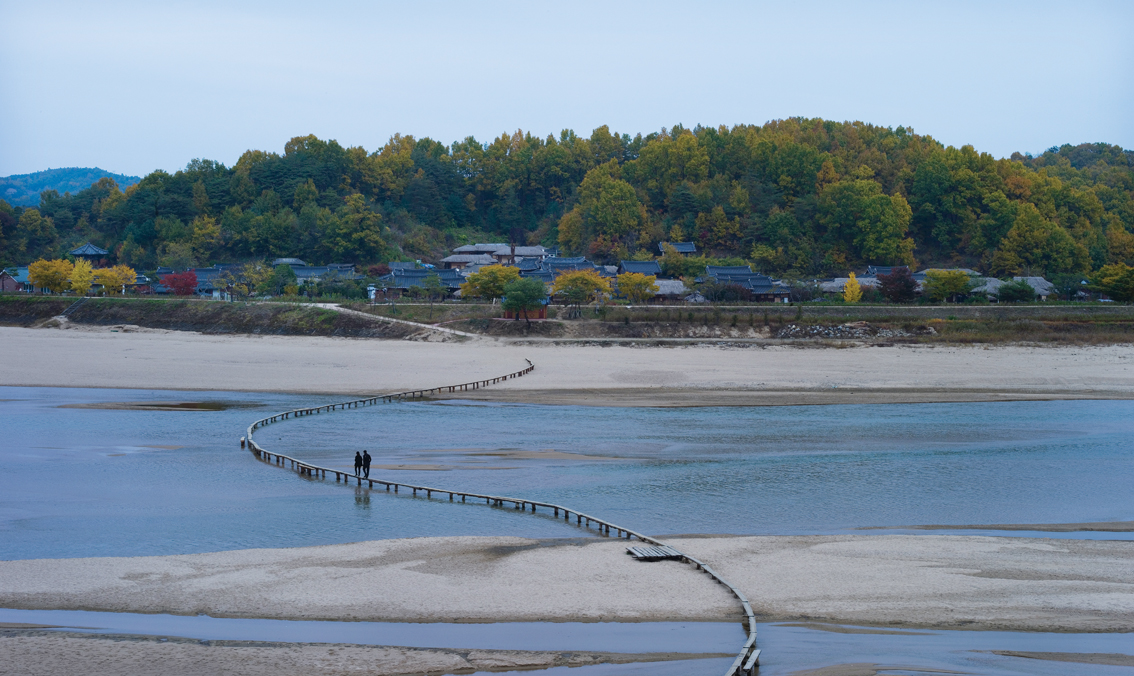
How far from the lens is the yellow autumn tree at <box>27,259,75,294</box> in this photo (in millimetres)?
68125

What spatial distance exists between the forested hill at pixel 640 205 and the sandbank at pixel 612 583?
57777mm

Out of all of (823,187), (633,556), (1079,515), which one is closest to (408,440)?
(633,556)

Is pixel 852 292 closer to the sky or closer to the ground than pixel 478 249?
closer to the ground

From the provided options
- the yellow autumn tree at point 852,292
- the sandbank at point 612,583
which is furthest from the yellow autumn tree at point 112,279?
the sandbank at point 612,583

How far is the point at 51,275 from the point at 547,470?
63529 millimetres

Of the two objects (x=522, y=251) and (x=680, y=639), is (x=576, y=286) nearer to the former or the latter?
(x=522, y=251)

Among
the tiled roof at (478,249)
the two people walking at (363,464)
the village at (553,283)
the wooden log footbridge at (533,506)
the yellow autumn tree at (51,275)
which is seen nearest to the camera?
the wooden log footbridge at (533,506)

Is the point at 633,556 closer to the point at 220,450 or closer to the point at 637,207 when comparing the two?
the point at 220,450

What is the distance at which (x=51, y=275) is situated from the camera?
68.4 m

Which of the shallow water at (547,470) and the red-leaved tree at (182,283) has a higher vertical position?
the red-leaved tree at (182,283)

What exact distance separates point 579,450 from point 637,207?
61591 mm

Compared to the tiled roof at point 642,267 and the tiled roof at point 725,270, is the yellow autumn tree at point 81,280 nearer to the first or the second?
the tiled roof at point 642,267

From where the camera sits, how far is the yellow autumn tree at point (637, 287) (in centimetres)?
5875

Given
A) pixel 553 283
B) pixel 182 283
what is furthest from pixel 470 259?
pixel 182 283
